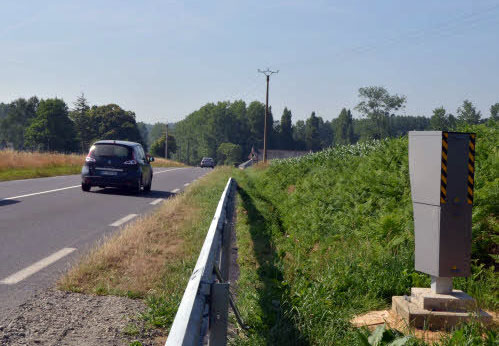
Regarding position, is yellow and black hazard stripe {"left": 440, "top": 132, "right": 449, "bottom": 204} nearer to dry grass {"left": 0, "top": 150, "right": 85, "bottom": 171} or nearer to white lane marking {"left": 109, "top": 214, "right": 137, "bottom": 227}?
white lane marking {"left": 109, "top": 214, "right": 137, "bottom": 227}

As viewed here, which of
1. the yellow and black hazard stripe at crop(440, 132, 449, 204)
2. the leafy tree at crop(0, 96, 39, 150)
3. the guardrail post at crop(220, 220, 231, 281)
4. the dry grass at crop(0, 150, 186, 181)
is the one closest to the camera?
the yellow and black hazard stripe at crop(440, 132, 449, 204)

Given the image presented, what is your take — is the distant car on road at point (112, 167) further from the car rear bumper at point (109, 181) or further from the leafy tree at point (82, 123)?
the leafy tree at point (82, 123)

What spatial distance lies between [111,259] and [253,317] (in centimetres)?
259

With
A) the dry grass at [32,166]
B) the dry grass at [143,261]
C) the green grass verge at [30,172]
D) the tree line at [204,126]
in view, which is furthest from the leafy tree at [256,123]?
the dry grass at [143,261]

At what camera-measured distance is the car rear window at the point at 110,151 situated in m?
16.8

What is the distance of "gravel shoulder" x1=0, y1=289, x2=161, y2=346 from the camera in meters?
3.96

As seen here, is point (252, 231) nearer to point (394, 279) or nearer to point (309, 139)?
point (394, 279)

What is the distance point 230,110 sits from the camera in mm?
182375

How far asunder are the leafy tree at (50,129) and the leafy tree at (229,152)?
56.8 m

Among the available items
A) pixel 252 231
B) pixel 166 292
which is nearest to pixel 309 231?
pixel 252 231

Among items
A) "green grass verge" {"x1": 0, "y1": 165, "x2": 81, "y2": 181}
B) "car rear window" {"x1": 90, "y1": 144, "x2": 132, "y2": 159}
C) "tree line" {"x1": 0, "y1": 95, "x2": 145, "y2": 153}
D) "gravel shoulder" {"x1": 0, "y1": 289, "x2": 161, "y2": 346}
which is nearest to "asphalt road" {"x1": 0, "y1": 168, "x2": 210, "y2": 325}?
"gravel shoulder" {"x1": 0, "y1": 289, "x2": 161, "y2": 346}

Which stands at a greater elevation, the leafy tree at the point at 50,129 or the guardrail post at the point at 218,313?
the leafy tree at the point at 50,129

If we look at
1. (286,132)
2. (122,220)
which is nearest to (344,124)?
(286,132)

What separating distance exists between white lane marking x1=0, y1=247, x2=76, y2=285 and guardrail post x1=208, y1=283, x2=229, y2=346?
3175 mm
